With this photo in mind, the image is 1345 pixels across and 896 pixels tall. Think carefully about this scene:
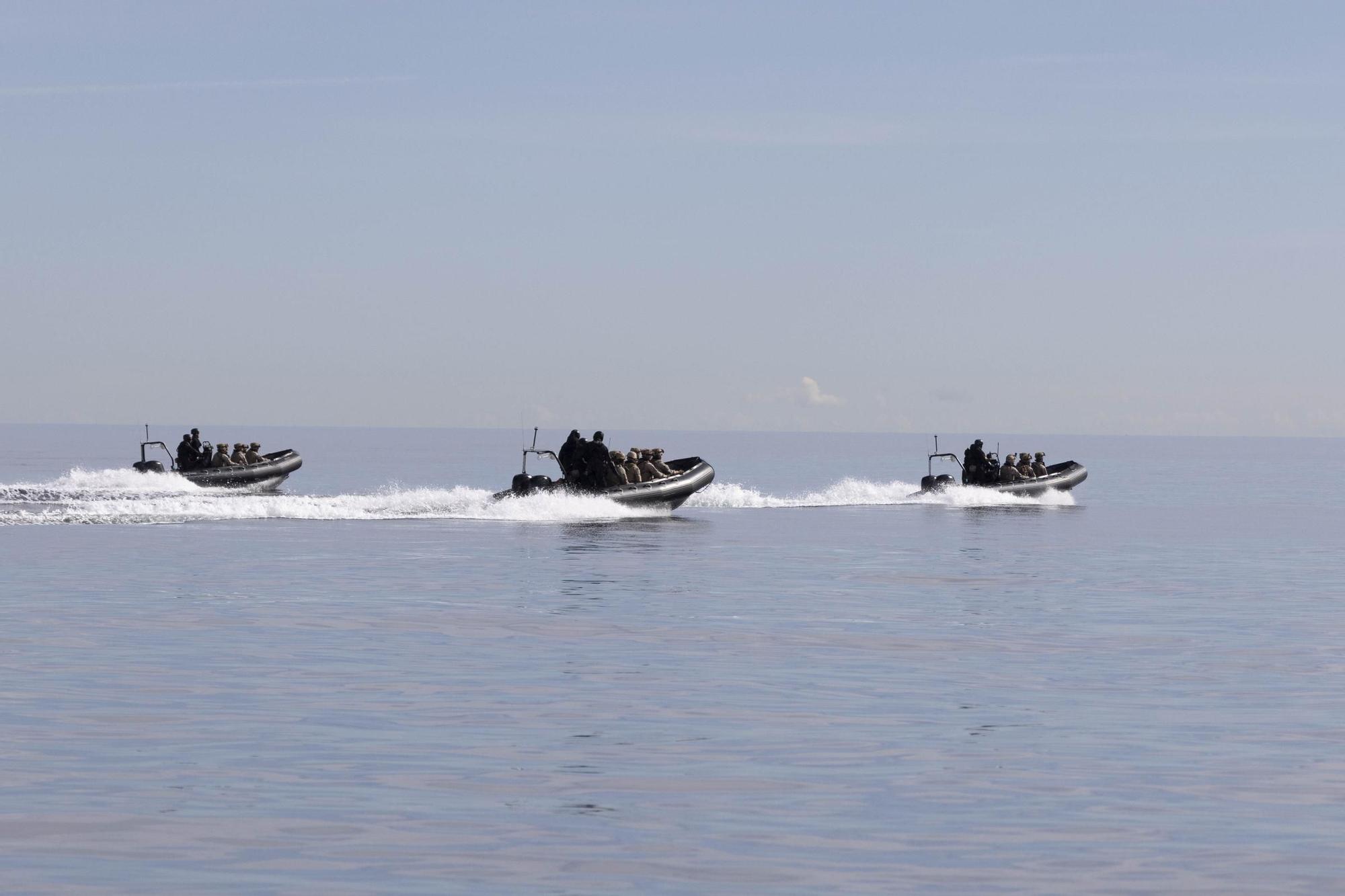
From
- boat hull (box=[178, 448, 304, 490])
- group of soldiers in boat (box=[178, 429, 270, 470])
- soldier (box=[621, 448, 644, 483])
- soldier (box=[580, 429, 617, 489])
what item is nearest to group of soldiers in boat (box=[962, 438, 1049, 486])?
soldier (box=[621, 448, 644, 483])

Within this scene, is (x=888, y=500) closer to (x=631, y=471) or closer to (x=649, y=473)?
(x=649, y=473)

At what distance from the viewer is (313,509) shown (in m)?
50.2

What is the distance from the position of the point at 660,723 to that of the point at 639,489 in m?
33.7

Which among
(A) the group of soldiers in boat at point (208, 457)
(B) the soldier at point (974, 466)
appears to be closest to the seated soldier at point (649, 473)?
(B) the soldier at point (974, 466)

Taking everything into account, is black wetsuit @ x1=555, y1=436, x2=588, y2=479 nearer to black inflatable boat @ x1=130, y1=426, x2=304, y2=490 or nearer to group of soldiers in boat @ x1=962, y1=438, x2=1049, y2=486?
black inflatable boat @ x1=130, y1=426, x2=304, y2=490

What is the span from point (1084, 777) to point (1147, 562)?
84.9 feet

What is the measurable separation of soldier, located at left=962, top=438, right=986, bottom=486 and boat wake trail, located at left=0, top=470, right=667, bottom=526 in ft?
50.2

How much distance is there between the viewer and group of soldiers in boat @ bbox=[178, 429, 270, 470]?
2363 inches

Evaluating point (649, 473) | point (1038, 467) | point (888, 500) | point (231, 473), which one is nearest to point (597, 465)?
point (649, 473)

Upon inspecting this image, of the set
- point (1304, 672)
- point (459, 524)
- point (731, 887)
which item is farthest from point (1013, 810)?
point (459, 524)

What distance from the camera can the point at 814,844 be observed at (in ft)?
35.9

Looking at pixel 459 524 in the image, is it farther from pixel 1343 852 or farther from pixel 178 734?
pixel 1343 852

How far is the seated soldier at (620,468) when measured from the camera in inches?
1917

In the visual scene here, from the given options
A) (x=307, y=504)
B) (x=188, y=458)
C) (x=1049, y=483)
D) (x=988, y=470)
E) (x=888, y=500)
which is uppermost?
(x=988, y=470)
